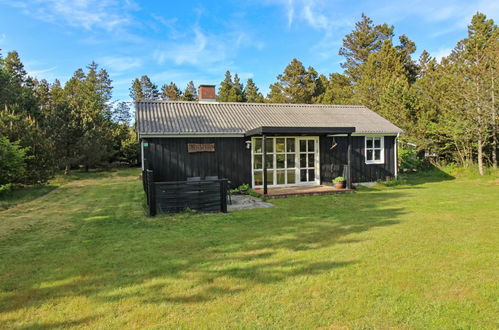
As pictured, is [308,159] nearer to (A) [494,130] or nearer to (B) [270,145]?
(B) [270,145]

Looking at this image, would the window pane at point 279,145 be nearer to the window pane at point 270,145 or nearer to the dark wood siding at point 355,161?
the window pane at point 270,145

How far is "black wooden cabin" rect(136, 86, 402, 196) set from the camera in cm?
1120

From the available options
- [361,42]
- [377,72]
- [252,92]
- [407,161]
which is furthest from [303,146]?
[252,92]

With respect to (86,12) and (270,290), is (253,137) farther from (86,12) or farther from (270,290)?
(270,290)

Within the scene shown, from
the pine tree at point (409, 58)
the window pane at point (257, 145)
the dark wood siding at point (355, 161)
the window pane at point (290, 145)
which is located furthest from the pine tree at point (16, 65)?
the pine tree at point (409, 58)

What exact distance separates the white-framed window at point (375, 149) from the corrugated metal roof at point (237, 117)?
0.51 metres

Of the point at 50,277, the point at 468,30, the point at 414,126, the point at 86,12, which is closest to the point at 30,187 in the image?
the point at 86,12

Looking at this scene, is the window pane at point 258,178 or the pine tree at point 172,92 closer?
the window pane at point 258,178

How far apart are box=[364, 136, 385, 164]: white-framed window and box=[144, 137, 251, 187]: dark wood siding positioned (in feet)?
18.6

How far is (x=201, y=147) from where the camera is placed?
11.5 metres

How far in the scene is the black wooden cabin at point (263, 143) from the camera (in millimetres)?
11203

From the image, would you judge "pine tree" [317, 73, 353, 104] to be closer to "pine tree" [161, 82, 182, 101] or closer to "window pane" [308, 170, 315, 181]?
"window pane" [308, 170, 315, 181]

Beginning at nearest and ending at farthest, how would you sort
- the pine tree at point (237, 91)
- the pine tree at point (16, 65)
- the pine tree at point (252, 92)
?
1. the pine tree at point (16, 65)
2. the pine tree at point (237, 91)
3. the pine tree at point (252, 92)

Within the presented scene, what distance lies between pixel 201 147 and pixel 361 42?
3281cm
